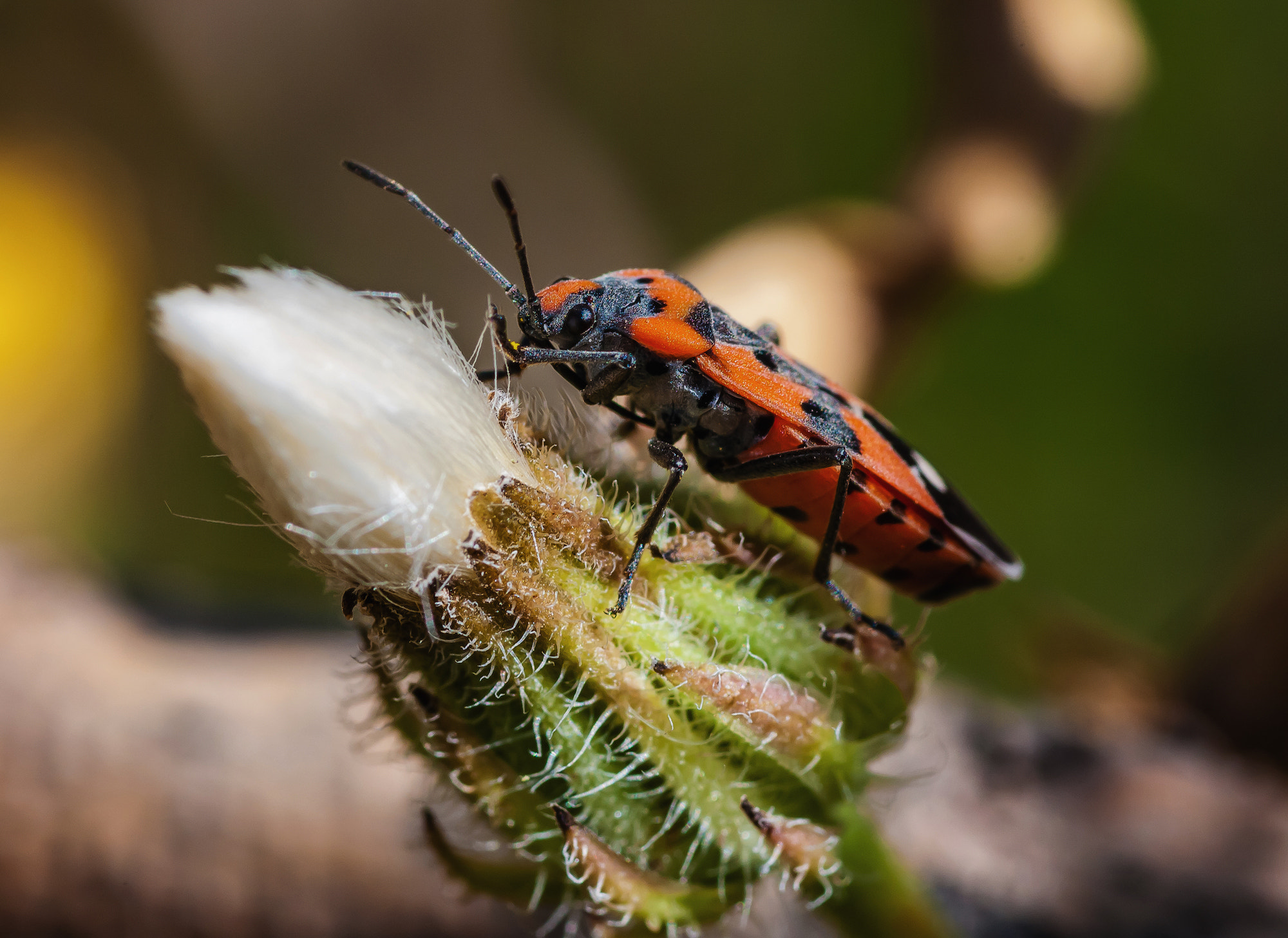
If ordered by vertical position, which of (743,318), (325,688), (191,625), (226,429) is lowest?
(191,625)

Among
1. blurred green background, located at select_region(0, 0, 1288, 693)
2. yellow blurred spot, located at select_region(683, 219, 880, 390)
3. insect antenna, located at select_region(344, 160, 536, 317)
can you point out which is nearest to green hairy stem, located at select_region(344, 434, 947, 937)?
insect antenna, located at select_region(344, 160, 536, 317)

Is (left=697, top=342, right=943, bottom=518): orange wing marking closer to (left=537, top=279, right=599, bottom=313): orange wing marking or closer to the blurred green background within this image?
(left=537, top=279, right=599, bottom=313): orange wing marking

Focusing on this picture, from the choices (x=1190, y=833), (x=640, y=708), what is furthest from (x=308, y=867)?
(x=1190, y=833)

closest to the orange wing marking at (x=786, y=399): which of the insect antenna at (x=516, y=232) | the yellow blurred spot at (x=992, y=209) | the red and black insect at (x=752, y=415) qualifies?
the red and black insect at (x=752, y=415)

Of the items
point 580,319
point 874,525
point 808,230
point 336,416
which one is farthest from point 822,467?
point 808,230

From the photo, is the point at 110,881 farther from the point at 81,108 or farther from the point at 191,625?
the point at 81,108

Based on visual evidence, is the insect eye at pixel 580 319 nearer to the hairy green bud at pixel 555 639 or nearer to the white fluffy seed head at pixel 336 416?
the hairy green bud at pixel 555 639
